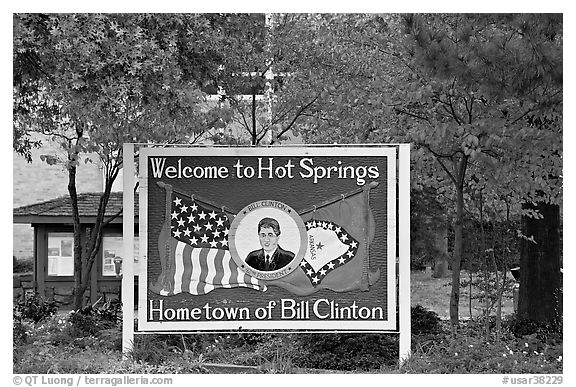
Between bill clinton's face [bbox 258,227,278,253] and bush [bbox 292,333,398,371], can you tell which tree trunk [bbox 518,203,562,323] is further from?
bill clinton's face [bbox 258,227,278,253]

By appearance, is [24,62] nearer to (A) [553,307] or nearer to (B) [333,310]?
(B) [333,310]

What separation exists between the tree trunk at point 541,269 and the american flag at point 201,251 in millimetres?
5278

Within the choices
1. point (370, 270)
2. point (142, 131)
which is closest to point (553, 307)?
point (370, 270)

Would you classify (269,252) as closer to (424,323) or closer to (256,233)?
(256,233)

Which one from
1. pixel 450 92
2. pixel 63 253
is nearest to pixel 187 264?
pixel 450 92

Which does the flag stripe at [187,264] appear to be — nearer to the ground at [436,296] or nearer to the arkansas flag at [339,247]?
the arkansas flag at [339,247]

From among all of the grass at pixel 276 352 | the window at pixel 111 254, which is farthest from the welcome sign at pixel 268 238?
the window at pixel 111 254

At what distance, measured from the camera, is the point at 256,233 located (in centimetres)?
805

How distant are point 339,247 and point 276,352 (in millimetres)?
1792

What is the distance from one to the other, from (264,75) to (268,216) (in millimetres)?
4692

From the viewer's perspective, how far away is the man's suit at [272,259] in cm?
806

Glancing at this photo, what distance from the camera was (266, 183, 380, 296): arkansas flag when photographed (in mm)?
8086

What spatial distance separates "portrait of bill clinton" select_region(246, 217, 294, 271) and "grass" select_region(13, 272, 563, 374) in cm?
108

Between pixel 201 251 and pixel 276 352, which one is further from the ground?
pixel 201 251
